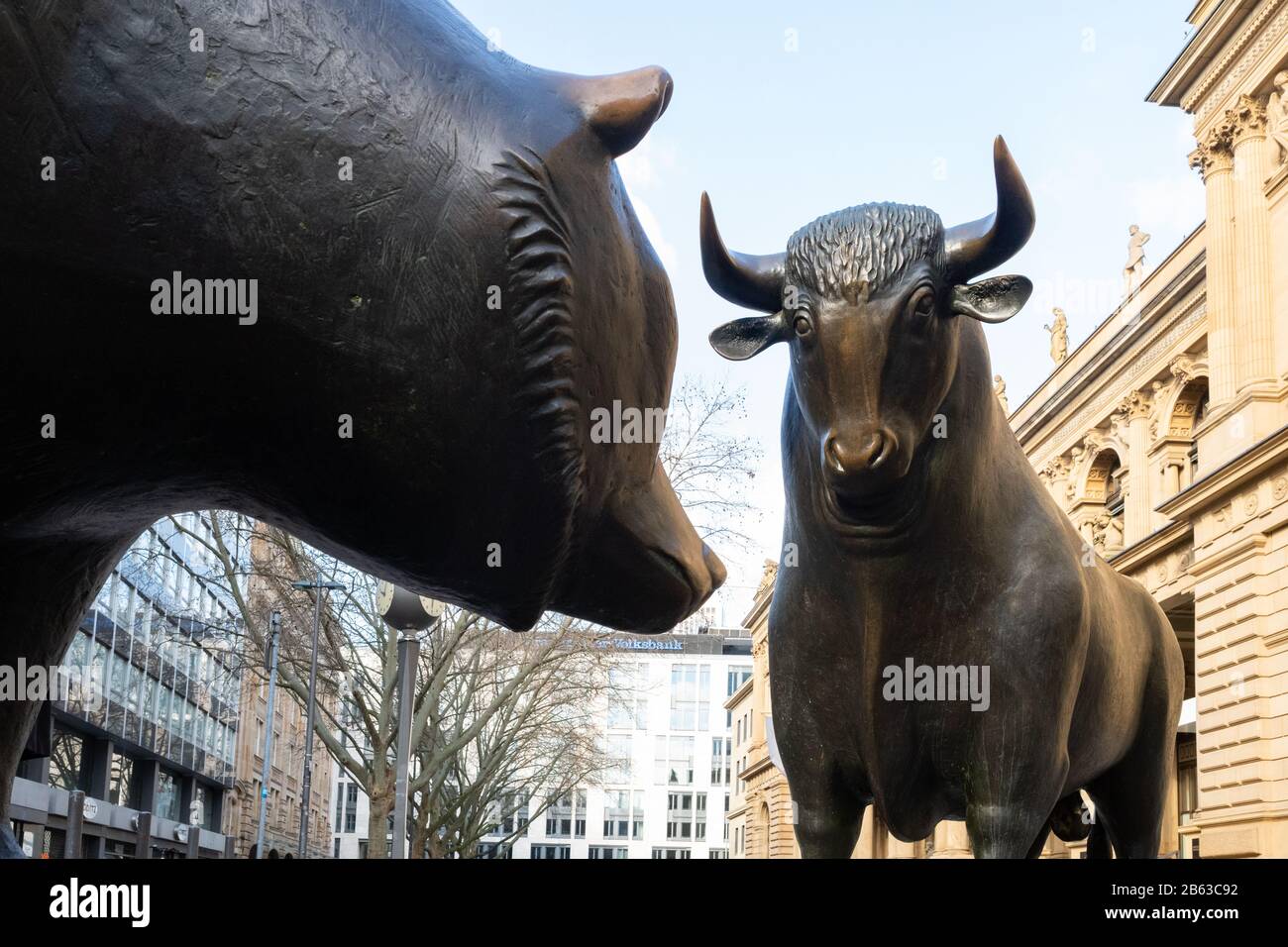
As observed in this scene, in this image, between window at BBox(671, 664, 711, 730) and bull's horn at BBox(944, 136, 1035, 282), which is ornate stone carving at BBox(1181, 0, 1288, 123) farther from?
window at BBox(671, 664, 711, 730)

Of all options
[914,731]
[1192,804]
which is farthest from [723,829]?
[914,731]

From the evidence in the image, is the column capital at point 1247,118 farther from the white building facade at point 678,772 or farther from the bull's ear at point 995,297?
the white building facade at point 678,772

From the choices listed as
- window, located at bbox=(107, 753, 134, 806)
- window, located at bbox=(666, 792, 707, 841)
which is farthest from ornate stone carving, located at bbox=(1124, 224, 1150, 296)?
window, located at bbox=(666, 792, 707, 841)

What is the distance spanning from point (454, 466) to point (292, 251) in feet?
0.72

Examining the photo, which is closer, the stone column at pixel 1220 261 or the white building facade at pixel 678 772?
the stone column at pixel 1220 261

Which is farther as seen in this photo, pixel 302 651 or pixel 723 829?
pixel 723 829

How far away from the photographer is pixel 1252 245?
89.9 ft

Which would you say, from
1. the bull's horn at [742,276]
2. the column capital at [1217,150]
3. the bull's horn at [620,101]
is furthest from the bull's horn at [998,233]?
the column capital at [1217,150]

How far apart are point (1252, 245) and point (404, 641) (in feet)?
74.8

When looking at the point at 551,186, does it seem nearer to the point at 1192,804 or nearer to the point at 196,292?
the point at 196,292

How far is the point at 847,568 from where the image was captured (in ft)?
9.41

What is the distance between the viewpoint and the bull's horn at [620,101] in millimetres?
1224

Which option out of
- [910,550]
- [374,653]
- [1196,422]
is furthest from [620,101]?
[1196,422]
